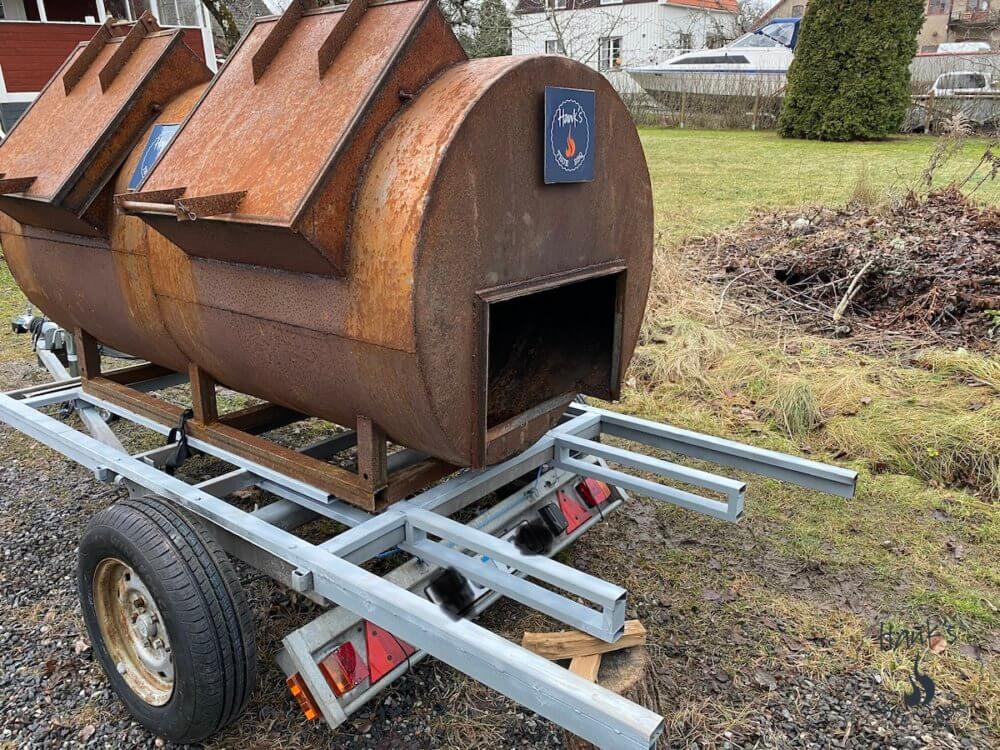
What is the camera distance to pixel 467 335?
7.77 feet

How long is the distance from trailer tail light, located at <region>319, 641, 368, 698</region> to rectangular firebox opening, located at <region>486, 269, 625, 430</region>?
1.11 m

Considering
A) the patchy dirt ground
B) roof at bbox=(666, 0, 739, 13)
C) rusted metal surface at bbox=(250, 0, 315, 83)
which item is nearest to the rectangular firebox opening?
the patchy dirt ground

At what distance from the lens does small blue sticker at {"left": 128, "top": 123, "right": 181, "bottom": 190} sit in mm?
3102

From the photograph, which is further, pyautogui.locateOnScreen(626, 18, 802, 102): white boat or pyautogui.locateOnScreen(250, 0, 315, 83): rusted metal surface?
pyautogui.locateOnScreen(626, 18, 802, 102): white boat

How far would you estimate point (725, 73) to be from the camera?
23.0 meters

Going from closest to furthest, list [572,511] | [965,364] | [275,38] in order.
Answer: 1. [275,38]
2. [572,511]
3. [965,364]

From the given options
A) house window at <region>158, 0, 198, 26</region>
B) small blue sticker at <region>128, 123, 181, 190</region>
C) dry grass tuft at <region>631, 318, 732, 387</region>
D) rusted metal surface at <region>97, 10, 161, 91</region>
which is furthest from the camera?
house window at <region>158, 0, 198, 26</region>

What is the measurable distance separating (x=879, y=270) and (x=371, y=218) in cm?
544

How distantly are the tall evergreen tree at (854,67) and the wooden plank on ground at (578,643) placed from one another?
1795 centimetres

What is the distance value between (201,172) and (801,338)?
15.4 ft

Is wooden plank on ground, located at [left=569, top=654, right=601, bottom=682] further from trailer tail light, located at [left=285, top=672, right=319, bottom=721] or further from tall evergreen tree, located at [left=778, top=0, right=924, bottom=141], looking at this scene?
tall evergreen tree, located at [left=778, top=0, right=924, bottom=141]

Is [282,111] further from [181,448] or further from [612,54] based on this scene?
[612,54]

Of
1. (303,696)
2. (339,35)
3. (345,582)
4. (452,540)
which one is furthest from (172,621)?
(339,35)

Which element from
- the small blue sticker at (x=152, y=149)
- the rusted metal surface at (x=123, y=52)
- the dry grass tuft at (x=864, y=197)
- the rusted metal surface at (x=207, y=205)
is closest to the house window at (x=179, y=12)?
the dry grass tuft at (x=864, y=197)
